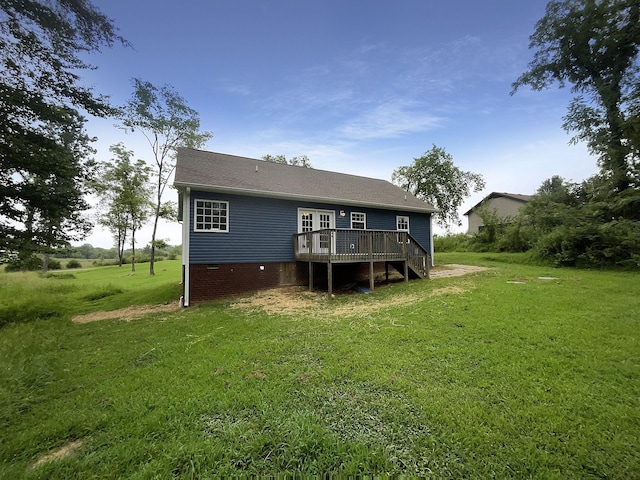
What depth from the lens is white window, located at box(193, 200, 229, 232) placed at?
923cm

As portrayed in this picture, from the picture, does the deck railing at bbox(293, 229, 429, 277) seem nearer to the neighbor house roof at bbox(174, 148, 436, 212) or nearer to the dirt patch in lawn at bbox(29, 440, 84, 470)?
the neighbor house roof at bbox(174, 148, 436, 212)

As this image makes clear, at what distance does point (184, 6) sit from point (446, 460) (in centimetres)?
1406

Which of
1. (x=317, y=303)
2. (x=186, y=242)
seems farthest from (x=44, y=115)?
(x=317, y=303)

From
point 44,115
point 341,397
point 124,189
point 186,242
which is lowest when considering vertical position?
point 341,397

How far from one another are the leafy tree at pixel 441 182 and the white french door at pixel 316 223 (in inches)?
786

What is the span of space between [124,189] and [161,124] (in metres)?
5.95

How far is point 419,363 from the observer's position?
376cm

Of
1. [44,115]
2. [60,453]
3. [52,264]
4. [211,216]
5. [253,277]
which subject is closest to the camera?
[60,453]

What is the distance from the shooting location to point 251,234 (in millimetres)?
10078

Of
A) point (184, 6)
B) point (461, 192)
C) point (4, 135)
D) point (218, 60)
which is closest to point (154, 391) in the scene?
point (4, 135)

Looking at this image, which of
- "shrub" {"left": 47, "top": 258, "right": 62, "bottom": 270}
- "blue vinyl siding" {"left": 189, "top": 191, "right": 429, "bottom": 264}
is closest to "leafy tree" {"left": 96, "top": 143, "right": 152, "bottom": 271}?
"shrub" {"left": 47, "top": 258, "right": 62, "bottom": 270}

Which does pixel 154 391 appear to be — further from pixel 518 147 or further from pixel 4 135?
pixel 518 147

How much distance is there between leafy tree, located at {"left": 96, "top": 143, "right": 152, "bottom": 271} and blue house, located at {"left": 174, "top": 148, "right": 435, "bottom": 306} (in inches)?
481

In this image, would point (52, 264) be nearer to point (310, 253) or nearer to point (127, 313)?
point (127, 313)
